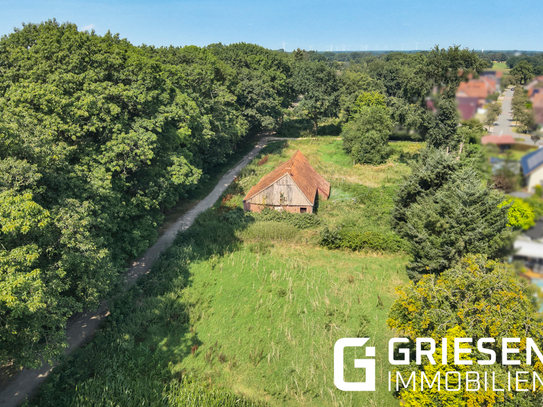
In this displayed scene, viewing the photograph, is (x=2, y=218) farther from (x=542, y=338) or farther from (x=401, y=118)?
(x=401, y=118)

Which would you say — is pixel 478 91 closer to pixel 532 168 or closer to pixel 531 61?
pixel 531 61

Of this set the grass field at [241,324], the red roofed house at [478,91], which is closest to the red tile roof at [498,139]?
the red roofed house at [478,91]

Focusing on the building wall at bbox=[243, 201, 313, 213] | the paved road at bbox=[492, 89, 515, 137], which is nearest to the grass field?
the building wall at bbox=[243, 201, 313, 213]

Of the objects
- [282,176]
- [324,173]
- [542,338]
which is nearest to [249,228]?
[282,176]

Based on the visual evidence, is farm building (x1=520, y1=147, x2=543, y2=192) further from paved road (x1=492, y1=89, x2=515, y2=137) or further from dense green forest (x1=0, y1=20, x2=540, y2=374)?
dense green forest (x1=0, y1=20, x2=540, y2=374)

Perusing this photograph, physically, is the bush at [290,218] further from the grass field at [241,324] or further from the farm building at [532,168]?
the farm building at [532,168]

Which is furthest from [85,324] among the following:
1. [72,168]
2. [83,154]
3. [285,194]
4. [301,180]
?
[301,180]
